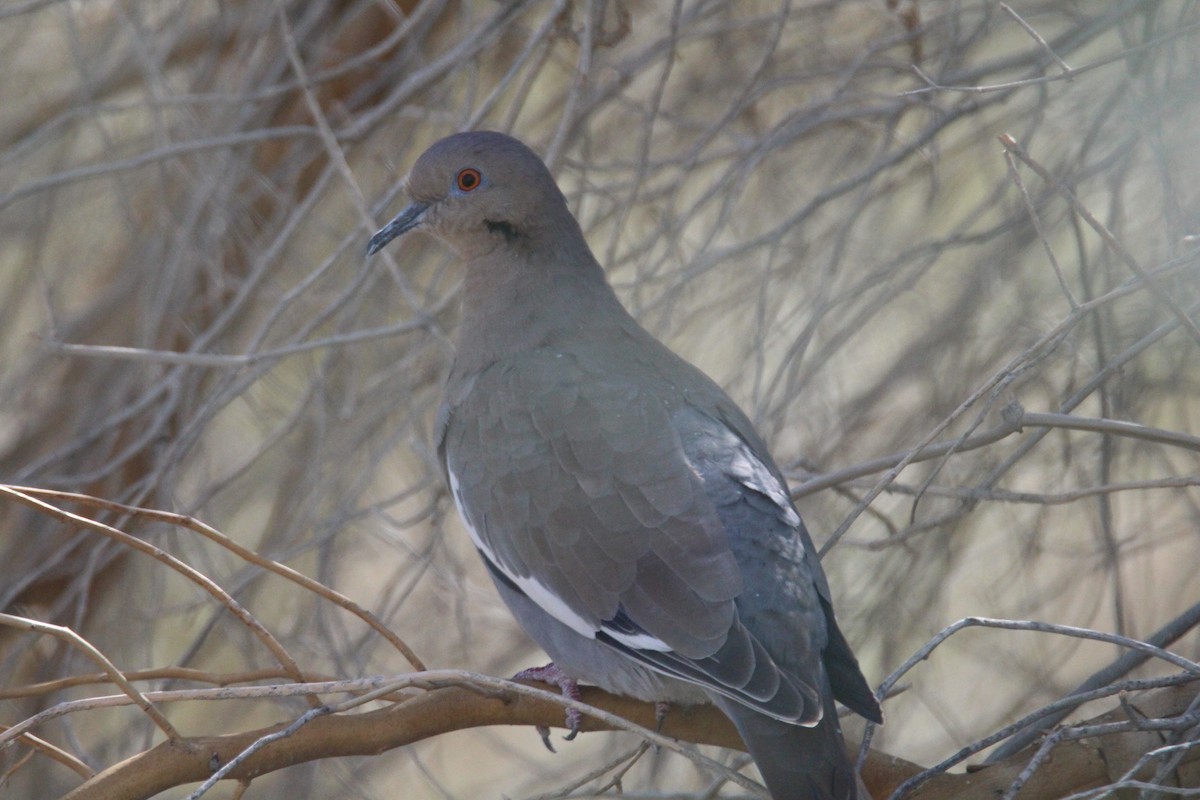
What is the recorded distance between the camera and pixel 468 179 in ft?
11.0

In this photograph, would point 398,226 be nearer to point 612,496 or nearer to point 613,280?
point 612,496

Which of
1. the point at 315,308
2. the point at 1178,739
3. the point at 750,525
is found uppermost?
the point at 315,308

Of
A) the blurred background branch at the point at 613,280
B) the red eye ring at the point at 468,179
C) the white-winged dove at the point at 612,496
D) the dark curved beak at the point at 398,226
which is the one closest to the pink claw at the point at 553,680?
the white-winged dove at the point at 612,496

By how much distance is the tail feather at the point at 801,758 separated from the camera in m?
2.28

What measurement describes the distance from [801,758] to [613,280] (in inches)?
111

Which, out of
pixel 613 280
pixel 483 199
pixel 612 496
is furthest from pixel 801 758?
pixel 613 280

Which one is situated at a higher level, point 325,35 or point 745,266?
point 325,35

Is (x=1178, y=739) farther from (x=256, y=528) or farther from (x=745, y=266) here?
(x=256, y=528)

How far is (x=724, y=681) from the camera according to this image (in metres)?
2.40

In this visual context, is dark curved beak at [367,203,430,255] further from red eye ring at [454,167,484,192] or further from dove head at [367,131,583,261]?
red eye ring at [454,167,484,192]

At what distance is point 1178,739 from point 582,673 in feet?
3.80

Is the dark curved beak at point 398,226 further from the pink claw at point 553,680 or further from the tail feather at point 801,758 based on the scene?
the tail feather at point 801,758

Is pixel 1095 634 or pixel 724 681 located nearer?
pixel 1095 634

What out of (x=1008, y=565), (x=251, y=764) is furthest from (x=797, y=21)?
(x=251, y=764)
